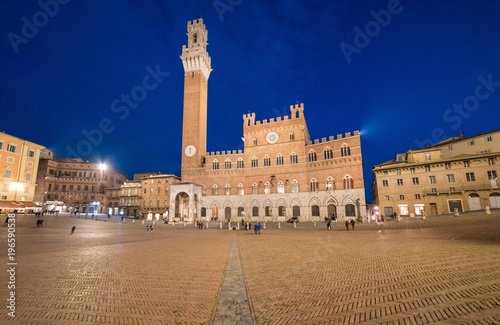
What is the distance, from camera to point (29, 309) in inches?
189

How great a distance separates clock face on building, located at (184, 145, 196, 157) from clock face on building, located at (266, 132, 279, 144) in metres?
14.4

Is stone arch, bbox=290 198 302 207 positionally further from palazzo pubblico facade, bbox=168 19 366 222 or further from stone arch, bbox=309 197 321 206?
stone arch, bbox=309 197 321 206

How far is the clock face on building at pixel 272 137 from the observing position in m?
40.6

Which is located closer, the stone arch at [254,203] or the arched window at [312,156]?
the arched window at [312,156]

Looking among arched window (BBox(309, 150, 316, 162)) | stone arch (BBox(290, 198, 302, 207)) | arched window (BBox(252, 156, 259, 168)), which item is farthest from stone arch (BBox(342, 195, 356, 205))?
arched window (BBox(252, 156, 259, 168))

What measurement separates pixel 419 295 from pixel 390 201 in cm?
3373

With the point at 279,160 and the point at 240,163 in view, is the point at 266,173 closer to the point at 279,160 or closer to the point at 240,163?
the point at 279,160

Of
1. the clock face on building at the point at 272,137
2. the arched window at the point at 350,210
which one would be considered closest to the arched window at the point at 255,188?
the clock face on building at the point at 272,137

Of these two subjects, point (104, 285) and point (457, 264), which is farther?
point (457, 264)

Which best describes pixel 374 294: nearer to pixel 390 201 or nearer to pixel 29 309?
pixel 29 309

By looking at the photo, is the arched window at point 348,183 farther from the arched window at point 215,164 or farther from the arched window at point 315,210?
the arched window at point 215,164

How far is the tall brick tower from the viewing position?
4359 centimetres

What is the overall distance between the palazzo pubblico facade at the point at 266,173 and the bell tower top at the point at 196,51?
207mm

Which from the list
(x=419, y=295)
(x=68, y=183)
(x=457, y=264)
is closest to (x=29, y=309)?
(x=419, y=295)
